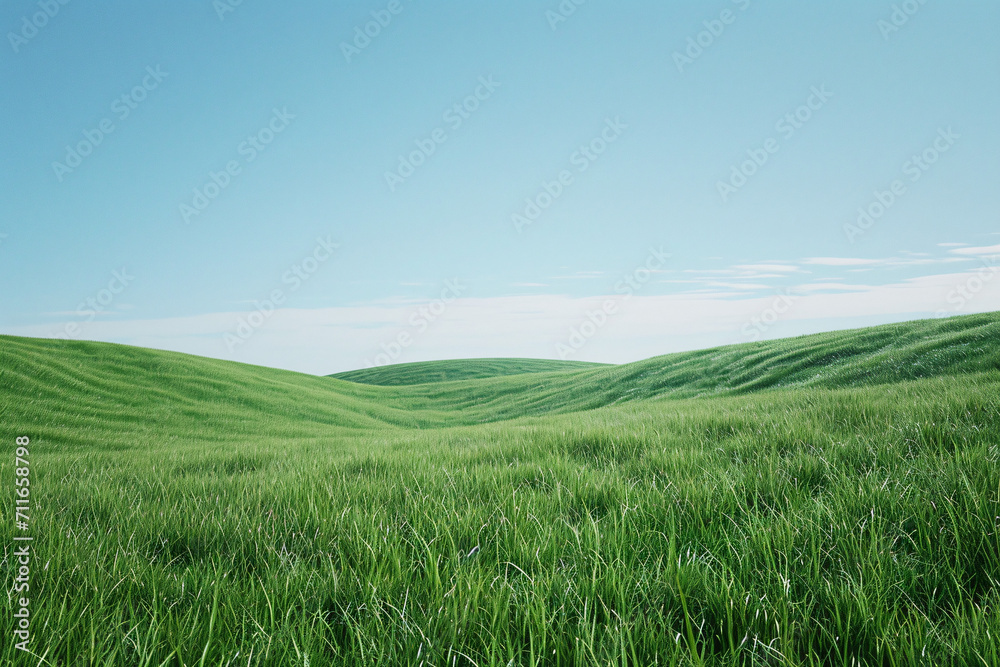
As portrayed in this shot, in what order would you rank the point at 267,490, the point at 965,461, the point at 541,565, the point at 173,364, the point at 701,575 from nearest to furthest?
the point at 701,575, the point at 541,565, the point at 965,461, the point at 267,490, the point at 173,364

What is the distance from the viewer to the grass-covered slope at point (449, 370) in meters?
65.8

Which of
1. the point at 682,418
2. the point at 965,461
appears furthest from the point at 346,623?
the point at 682,418

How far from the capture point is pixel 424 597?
67.8 inches

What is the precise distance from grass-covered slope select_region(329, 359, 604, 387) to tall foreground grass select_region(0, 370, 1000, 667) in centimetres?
5845

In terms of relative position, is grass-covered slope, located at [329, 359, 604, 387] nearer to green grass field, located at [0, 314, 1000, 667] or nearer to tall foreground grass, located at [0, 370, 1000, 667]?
green grass field, located at [0, 314, 1000, 667]

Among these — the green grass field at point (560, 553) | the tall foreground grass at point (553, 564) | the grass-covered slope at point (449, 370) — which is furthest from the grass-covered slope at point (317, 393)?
the grass-covered slope at point (449, 370)

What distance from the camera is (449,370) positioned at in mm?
68688

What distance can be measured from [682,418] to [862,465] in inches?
105

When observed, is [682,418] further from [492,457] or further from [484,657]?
[484,657]

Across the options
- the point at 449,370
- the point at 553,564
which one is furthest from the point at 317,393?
the point at 449,370

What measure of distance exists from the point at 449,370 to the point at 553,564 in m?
67.5

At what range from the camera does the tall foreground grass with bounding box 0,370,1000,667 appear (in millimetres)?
1385

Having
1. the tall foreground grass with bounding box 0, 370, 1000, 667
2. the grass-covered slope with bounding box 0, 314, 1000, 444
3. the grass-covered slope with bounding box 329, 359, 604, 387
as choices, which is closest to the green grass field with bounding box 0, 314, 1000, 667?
the tall foreground grass with bounding box 0, 370, 1000, 667

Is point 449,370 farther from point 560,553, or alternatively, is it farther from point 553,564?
point 553,564
